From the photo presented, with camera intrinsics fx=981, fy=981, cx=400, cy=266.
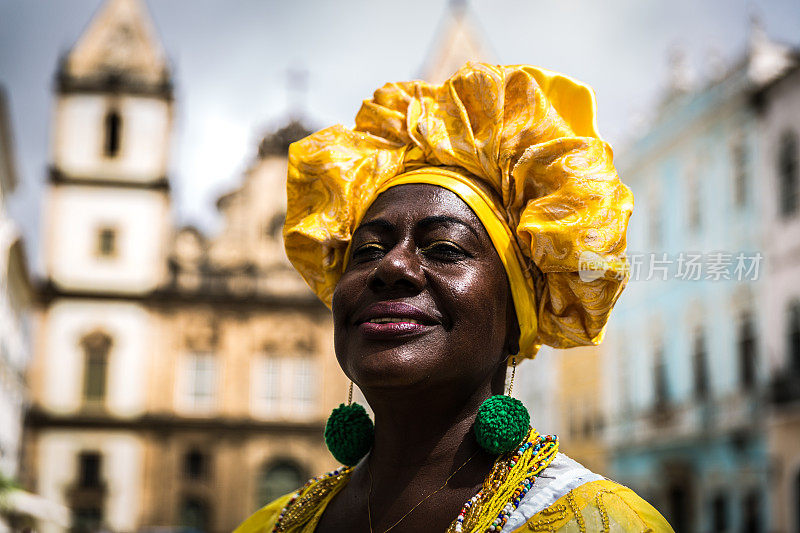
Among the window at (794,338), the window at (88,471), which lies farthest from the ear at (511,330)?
the window at (88,471)

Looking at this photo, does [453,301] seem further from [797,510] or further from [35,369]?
[35,369]

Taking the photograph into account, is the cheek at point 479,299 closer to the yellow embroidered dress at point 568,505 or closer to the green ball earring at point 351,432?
the yellow embroidered dress at point 568,505

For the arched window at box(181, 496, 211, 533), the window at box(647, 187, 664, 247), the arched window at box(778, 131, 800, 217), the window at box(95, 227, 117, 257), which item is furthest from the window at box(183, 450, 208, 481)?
the arched window at box(778, 131, 800, 217)

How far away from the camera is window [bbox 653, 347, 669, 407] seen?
74.3ft

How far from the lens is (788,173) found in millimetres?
18328

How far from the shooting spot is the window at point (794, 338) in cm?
1747

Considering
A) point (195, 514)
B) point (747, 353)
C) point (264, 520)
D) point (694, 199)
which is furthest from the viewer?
point (195, 514)

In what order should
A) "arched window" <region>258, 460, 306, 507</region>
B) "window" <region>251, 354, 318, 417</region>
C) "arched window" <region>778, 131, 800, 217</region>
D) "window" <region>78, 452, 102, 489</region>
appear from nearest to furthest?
"arched window" <region>778, 131, 800, 217</region>
"window" <region>78, 452, 102, 489</region>
"arched window" <region>258, 460, 306, 507</region>
"window" <region>251, 354, 318, 417</region>

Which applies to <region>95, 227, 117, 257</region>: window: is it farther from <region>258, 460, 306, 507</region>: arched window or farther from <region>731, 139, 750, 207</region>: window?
<region>731, 139, 750, 207</region>: window

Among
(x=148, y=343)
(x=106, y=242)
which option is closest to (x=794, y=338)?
(x=148, y=343)

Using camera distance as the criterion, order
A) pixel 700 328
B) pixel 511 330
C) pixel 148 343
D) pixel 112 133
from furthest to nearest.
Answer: pixel 112 133 → pixel 148 343 → pixel 700 328 → pixel 511 330

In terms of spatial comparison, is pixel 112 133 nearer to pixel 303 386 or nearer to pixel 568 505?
pixel 303 386

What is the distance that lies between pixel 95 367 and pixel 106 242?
3.89m

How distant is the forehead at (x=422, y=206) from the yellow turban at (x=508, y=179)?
2 cm
